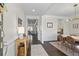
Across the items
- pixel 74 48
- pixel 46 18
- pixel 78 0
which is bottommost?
pixel 74 48

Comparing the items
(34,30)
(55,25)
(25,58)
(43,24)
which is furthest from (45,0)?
(34,30)

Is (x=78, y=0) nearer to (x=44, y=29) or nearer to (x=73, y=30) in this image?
(x=44, y=29)

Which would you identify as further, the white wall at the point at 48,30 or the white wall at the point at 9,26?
the white wall at the point at 48,30

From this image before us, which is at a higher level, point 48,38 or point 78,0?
point 78,0

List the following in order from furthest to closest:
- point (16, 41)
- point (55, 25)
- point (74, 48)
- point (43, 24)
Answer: point (55, 25), point (43, 24), point (74, 48), point (16, 41)

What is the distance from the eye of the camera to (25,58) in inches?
34.9

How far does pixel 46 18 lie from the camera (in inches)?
356

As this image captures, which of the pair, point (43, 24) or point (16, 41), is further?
point (43, 24)

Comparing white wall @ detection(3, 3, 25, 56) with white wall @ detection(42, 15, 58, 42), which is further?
white wall @ detection(42, 15, 58, 42)

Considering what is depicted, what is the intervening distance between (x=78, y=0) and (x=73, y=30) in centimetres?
968

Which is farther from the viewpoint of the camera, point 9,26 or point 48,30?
point 48,30

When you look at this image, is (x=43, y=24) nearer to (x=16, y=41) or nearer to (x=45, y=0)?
(x=16, y=41)

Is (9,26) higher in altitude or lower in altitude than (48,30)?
higher

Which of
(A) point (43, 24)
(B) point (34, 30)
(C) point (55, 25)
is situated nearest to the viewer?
(A) point (43, 24)
